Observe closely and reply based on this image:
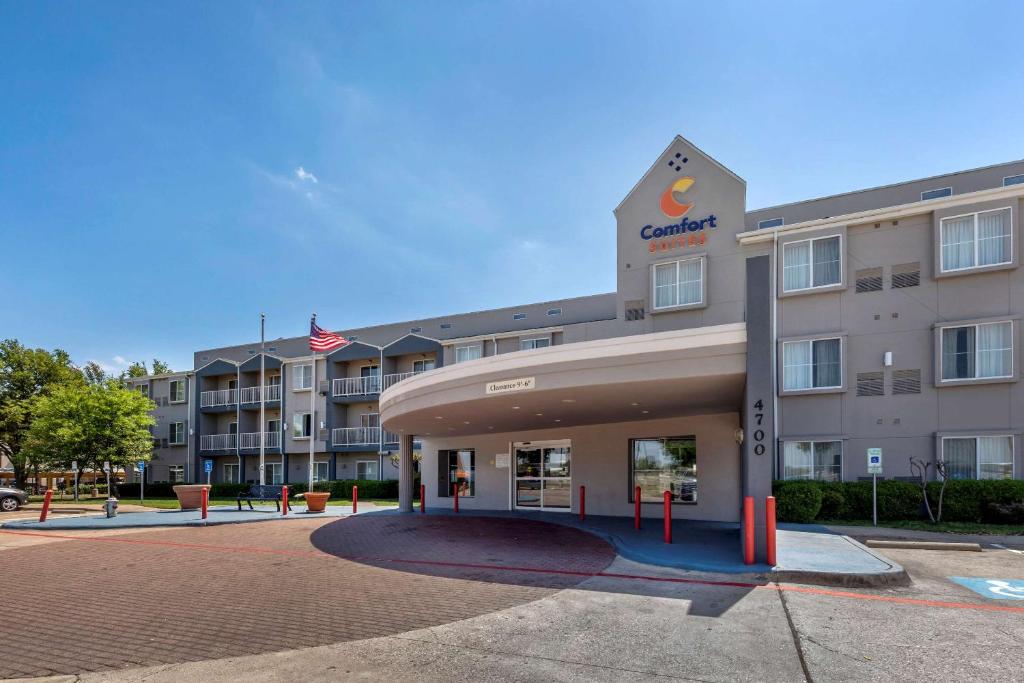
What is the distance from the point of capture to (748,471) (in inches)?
394

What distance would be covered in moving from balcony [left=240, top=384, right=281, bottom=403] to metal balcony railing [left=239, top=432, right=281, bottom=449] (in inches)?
85.1

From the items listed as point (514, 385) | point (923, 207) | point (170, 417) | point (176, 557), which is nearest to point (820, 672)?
point (514, 385)

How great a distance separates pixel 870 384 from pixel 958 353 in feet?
7.92

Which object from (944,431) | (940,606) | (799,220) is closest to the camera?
(940,606)

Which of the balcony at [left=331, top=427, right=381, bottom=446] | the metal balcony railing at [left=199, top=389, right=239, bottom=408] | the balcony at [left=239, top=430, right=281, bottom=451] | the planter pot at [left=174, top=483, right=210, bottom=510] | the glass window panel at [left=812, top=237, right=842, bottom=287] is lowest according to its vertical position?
the planter pot at [left=174, top=483, right=210, bottom=510]

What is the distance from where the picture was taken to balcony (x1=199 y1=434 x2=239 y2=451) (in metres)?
40.1

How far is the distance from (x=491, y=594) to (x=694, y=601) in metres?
2.80

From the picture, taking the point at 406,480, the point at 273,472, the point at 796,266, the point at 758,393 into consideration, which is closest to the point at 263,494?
the point at 406,480

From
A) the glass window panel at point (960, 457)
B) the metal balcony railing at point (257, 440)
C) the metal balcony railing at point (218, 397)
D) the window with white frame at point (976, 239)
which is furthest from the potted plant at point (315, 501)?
the metal balcony railing at point (218, 397)

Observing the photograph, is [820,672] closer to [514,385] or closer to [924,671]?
[924,671]

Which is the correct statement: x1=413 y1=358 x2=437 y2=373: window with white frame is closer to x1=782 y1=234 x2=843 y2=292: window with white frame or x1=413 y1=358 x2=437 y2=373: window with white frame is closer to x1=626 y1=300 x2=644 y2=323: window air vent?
x1=626 y1=300 x2=644 y2=323: window air vent

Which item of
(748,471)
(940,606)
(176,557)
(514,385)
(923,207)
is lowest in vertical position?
(176,557)

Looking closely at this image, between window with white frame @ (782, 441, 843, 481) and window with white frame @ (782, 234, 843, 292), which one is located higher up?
window with white frame @ (782, 234, 843, 292)

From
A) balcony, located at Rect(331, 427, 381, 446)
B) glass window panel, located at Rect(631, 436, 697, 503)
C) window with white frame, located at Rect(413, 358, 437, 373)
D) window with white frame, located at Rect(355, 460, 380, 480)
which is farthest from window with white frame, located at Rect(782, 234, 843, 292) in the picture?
window with white frame, located at Rect(355, 460, 380, 480)
